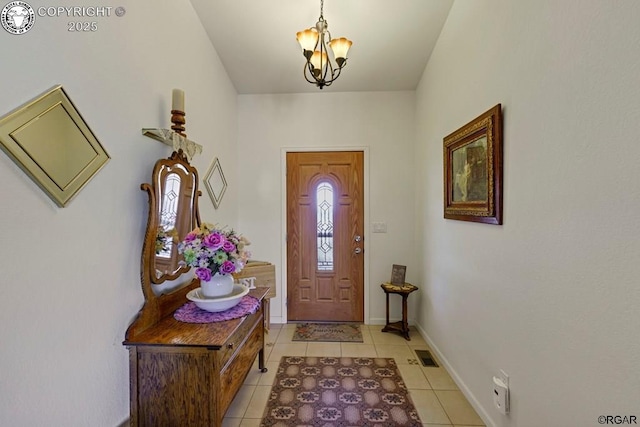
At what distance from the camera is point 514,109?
149cm

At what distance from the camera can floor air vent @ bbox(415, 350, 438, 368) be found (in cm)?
250

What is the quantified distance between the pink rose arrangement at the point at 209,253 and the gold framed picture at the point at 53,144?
0.64 metres

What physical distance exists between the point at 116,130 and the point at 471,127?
215 cm

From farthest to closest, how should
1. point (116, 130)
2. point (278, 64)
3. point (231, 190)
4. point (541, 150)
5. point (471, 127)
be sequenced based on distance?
point (231, 190)
point (278, 64)
point (471, 127)
point (116, 130)
point (541, 150)

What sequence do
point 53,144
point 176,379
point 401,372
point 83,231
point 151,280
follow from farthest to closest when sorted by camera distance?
point 401,372
point 151,280
point 176,379
point 83,231
point 53,144

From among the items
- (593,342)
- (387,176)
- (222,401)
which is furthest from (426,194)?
(222,401)

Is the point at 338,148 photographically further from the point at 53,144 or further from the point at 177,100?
the point at 53,144

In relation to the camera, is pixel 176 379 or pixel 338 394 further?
pixel 338 394

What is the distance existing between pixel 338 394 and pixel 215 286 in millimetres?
1241

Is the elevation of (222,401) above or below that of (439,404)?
above

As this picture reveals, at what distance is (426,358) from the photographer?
2.60 m

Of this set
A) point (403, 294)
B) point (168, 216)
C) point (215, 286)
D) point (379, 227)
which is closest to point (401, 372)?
point (403, 294)

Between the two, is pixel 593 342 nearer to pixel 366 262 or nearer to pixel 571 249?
pixel 571 249

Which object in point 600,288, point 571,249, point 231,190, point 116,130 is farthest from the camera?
point 231,190
